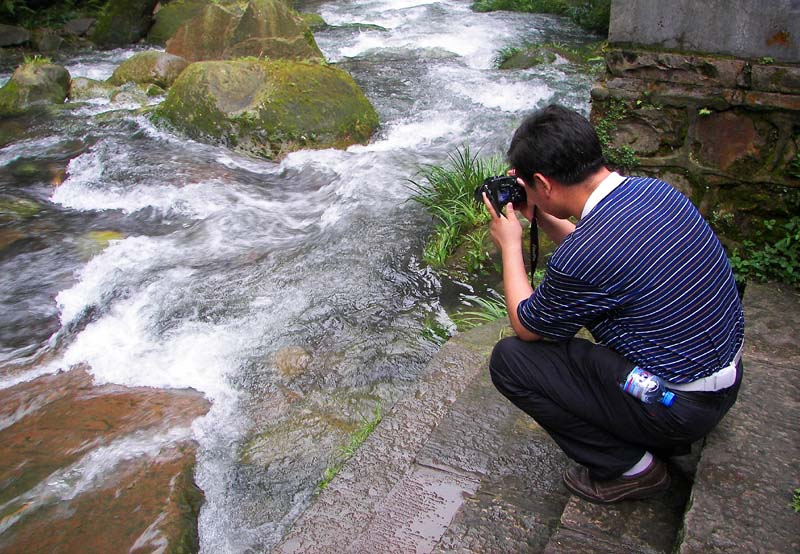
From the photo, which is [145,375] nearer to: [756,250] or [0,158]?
[756,250]

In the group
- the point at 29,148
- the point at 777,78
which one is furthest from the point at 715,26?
the point at 29,148

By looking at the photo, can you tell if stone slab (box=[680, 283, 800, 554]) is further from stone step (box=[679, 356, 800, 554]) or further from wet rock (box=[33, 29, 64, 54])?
wet rock (box=[33, 29, 64, 54])

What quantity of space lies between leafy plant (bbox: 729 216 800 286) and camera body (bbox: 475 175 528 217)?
5.56ft

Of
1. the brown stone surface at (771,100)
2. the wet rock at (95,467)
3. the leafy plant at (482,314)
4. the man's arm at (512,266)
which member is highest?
the brown stone surface at (771,100)

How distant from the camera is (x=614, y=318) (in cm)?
221

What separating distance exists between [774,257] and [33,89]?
30.9 feet

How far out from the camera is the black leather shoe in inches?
93.2

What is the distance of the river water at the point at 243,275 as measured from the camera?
3.75 meters

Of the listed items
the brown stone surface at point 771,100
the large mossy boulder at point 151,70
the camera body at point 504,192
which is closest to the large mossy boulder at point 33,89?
the large mossy boulder at point 151,70

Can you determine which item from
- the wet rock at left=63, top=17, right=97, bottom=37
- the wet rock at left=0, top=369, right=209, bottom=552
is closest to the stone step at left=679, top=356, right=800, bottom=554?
the wet rock at left=0, top=369, right=209, bottom=552

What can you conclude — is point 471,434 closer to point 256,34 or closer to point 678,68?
point 678,68

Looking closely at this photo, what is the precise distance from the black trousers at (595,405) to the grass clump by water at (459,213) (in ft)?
9.43

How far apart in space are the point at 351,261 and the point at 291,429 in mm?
2035

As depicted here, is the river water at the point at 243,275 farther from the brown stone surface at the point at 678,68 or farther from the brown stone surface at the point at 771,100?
the brown stone surface at the point at 771,100
